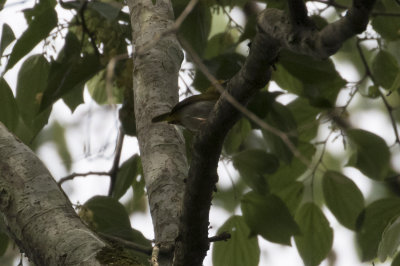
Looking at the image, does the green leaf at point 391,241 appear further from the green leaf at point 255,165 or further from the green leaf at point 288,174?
the green leaf at point 288,174

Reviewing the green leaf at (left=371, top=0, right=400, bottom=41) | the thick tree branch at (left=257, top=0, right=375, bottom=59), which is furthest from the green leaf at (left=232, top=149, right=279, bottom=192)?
the thick tree branch at (left=257, top=0, right=375, bottom=59)

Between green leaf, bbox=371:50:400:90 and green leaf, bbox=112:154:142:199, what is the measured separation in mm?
1464

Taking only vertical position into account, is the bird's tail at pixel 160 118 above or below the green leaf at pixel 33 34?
below

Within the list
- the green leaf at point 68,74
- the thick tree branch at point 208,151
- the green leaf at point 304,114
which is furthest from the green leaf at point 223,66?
the thick tree branch at point 208,151

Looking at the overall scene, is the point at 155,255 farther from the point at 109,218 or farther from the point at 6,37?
the point at 6,37

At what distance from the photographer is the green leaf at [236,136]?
10.5 feet

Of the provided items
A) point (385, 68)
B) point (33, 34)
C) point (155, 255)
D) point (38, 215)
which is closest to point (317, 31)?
point (155, 255)

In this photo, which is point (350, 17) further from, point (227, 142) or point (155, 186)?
point (227, 142)

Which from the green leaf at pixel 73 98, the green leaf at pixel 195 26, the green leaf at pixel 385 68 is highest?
→ the green leaf at pixel 195 26

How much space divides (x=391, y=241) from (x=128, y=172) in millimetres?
1646

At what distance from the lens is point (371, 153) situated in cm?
300

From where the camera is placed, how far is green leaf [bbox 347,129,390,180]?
9.77 feet

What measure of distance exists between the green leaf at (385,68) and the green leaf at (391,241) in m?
1.48

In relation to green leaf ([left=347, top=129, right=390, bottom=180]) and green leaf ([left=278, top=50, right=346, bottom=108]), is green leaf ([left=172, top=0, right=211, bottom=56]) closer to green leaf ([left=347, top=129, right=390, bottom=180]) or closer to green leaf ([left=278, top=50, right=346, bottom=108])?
green leaf ([left=278, top=50, right=346, bottom=108])
